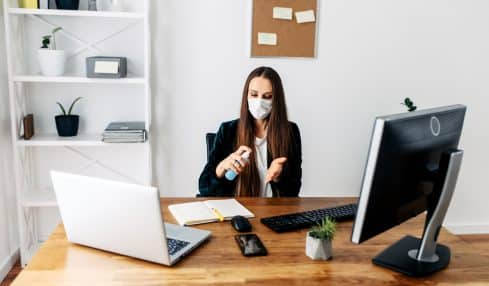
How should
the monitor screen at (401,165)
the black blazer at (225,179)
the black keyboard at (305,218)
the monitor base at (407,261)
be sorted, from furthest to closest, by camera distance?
the black blazer at (225,179)
the black keyboard at (305,218)
the monitor base at (407,261)
the monitor screen at (401,165)

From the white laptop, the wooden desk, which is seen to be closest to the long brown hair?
the wooden desk

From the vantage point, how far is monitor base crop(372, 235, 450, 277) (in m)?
1.35

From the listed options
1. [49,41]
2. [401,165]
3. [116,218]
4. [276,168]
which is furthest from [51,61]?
[401,165]

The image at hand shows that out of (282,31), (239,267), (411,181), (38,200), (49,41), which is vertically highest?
(282,31)

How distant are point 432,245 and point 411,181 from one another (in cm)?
24

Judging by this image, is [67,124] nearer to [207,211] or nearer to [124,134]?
[124,134]

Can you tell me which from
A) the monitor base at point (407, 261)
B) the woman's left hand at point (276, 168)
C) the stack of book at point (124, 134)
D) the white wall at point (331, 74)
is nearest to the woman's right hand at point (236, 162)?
the woman's left hand at point (276, 168)

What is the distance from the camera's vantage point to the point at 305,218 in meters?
1.68

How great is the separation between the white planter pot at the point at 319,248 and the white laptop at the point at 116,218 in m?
0.34

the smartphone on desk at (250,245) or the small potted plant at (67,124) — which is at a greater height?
the small potted plant at (67,124)

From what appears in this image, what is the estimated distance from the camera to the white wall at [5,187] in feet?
8.93

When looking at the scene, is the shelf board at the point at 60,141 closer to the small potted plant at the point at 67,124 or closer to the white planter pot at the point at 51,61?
the small potted plant at the point at 67,124

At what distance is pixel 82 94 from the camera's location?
9.77 feet

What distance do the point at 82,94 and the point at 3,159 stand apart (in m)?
0.58
